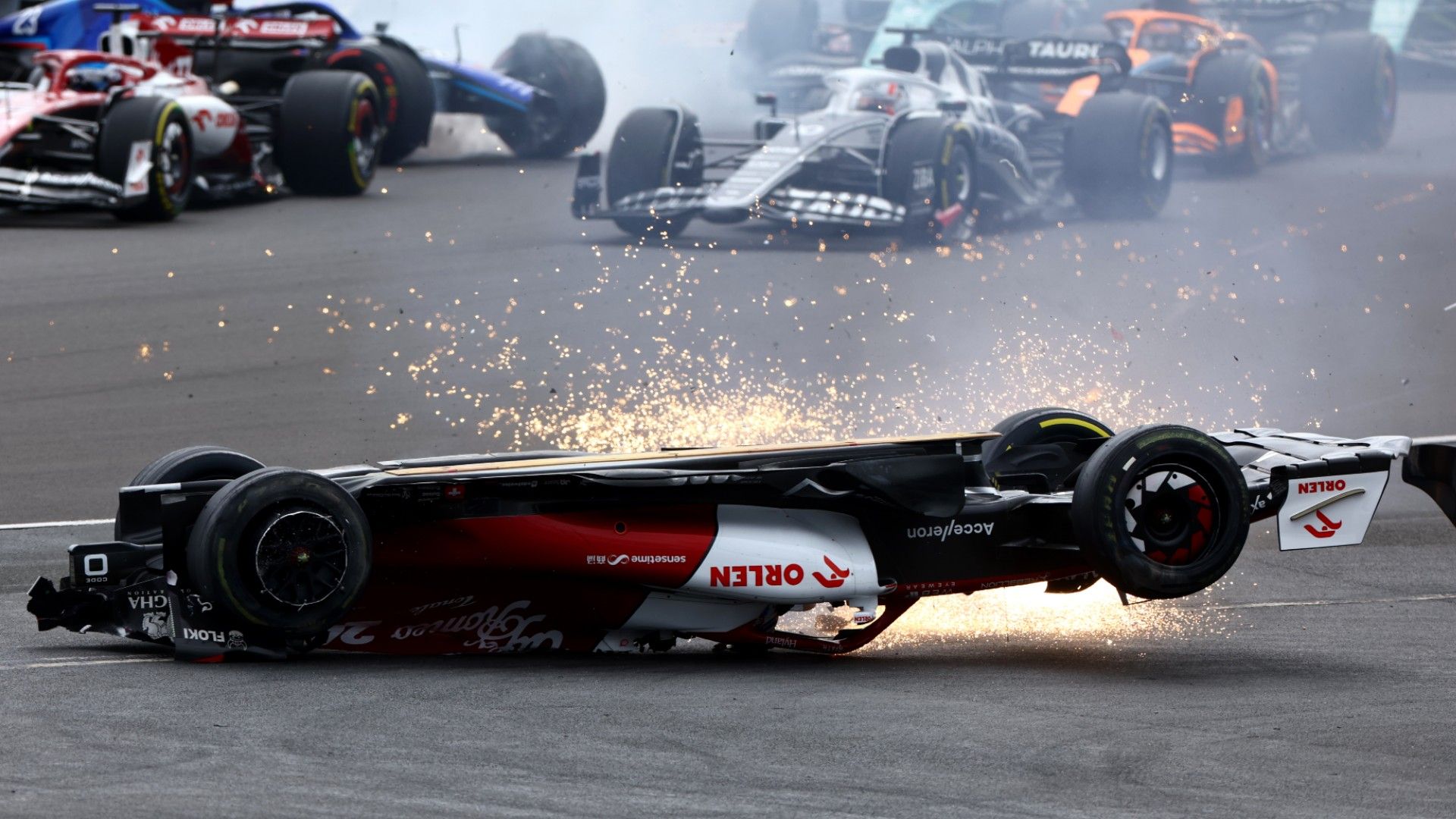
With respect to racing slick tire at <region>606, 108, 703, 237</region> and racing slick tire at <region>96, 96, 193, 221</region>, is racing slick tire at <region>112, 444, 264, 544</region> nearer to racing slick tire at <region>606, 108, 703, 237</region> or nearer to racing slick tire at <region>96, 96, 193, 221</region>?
racing slick tire at <region>96, 96, 193, 221</region>

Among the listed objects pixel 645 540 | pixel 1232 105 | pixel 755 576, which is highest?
pixel 1232 105

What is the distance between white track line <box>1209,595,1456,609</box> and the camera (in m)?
7.16

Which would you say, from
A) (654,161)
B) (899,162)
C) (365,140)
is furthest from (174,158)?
(899,162)

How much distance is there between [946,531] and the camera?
19.9ft

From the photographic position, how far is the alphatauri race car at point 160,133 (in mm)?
14430

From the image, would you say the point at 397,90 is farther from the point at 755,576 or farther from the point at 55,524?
the point at 755,576

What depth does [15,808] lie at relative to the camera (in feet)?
13.2

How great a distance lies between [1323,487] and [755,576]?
78.7 inches

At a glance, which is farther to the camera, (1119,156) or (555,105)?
(555,105)

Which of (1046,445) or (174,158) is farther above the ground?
(174,158)

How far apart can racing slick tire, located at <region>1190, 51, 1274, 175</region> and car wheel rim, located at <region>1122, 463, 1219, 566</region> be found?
14.1 meters

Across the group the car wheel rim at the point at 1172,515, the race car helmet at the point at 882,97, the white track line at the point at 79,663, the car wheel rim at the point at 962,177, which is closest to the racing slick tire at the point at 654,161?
the race car helmet at the point at 882,97

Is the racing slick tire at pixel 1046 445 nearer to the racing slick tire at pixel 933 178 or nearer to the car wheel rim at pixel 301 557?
the car wheel rim at pixel 301 557

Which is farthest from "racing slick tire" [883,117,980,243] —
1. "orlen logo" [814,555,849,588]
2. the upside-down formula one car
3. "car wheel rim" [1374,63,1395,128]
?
"orlen logo" [814,555,849,588]
